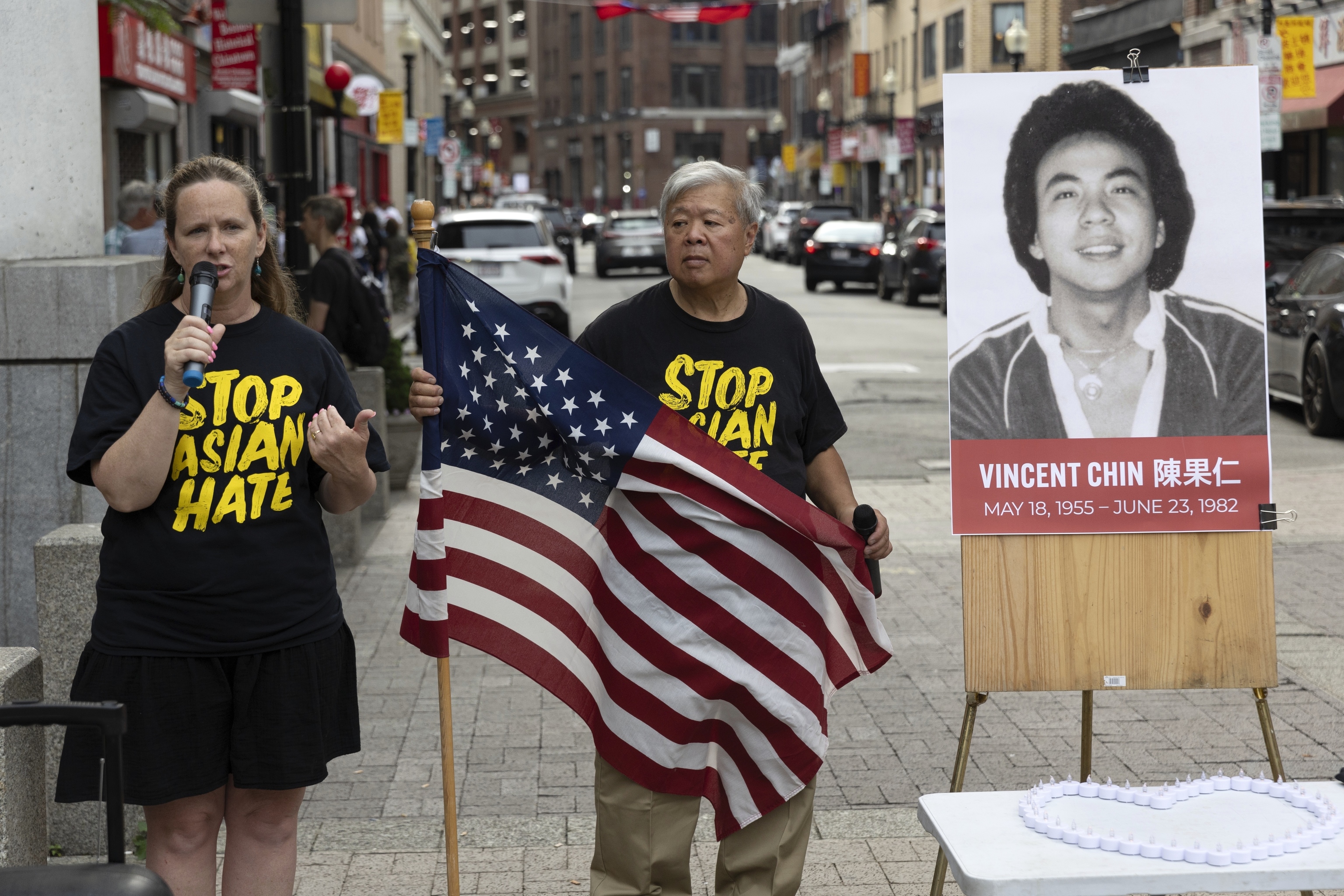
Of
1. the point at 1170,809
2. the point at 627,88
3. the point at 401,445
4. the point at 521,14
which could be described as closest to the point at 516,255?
the point at 401,445

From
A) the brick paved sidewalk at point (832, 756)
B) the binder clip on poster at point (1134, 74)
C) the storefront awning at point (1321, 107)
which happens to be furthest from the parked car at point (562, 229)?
the binder clip on poster at point (1134, 74)

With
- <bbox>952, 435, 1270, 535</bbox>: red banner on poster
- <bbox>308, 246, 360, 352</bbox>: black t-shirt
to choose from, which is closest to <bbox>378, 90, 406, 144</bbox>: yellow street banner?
<bbox>308, 246, 360, 352</bbox>: black t-shirt

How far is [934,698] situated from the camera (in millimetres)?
6414

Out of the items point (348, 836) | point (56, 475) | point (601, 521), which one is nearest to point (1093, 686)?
point (601, 521)

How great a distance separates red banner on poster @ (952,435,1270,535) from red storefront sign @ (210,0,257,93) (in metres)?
18.2

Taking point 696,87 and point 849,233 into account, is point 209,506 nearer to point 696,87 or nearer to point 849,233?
point 849,233

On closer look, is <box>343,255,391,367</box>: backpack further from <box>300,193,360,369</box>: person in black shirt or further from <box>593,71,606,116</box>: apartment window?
<box>593,71,606,116</box>: apartment window

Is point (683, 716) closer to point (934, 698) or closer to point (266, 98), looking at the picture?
point (934, 698)

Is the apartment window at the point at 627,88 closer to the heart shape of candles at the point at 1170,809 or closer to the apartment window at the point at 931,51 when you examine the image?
the apartment window at the point at 931,51

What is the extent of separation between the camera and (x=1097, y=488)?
4035 millimetres

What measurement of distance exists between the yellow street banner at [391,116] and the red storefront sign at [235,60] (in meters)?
13.7

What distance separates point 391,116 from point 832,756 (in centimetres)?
3102

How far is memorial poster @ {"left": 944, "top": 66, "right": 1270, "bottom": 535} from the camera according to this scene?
4.02m

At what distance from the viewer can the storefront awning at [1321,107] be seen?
1044 inches
